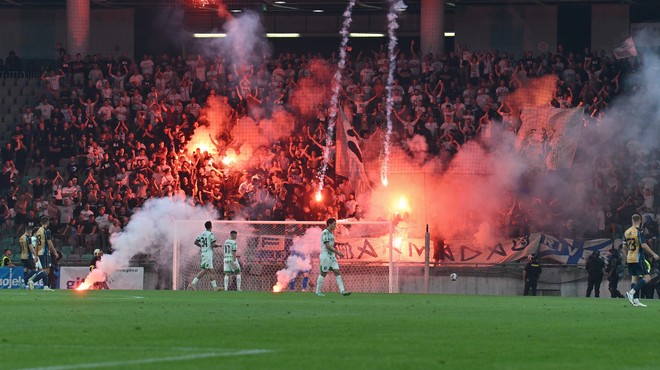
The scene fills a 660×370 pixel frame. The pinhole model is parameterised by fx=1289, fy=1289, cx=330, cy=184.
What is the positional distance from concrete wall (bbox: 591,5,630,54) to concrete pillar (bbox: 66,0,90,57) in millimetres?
18754

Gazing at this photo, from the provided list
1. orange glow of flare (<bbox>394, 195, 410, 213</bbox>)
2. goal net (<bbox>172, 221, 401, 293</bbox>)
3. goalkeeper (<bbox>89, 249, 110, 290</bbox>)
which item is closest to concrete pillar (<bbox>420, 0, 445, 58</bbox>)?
orange glow of flare (<bbox>394, 195, 410, 213</bbox>)

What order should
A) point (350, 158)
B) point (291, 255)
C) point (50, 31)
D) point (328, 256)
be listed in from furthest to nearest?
point (50, 31)
point (350, 158)
point (291, 255)
point (328, 256)

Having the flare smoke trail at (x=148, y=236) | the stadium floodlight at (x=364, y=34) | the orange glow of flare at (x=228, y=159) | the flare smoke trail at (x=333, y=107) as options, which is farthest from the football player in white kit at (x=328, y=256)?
the stadium floodlight at (x=364, y=34)

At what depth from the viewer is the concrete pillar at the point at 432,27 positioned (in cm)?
4547

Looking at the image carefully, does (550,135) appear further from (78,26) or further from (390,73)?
(78,26)

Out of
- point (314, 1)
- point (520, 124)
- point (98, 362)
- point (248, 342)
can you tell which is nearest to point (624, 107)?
point (520, 124)

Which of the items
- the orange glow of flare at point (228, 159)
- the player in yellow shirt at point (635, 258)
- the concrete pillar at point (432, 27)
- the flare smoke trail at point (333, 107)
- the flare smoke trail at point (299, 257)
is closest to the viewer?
the player in yellow shirt at point (635, 258)

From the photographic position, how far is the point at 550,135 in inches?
1503

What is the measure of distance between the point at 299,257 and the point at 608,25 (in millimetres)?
18657

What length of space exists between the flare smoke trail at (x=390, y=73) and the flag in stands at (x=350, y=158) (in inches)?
24.7

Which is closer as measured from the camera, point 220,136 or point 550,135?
point 550,135

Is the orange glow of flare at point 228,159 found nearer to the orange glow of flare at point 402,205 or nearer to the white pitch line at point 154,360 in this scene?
the orange glow of flare at point 402,205

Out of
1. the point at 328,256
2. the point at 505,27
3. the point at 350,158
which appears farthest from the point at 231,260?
the point at 505,27

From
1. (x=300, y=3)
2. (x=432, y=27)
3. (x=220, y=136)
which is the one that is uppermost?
(x=300, y=3)
